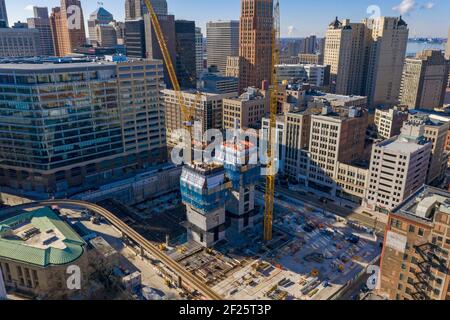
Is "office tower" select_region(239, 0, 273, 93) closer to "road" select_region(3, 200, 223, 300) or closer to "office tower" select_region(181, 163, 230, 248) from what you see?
"office tower" select_region(181, 163, 230, 248)

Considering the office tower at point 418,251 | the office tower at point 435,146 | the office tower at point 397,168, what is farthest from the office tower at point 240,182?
the office tower at point 435,146

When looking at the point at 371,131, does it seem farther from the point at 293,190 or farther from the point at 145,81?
→ the point at 145,81

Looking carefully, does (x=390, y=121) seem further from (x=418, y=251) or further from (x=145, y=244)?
(x=145, y=244)

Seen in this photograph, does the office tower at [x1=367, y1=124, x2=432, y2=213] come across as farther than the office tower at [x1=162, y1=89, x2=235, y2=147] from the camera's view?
No

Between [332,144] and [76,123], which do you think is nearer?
[76,123]

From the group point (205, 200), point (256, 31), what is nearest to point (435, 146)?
point (205, 200)

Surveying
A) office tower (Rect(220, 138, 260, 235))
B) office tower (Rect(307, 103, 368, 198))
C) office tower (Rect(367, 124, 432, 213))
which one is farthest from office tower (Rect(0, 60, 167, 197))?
office tower (Rect(367, 124, 432, 213))
